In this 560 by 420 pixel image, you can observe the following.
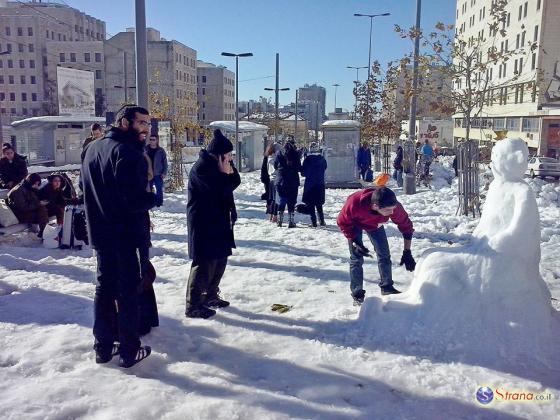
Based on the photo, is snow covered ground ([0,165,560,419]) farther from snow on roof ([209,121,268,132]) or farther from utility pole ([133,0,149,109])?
snow on roof ([209,121,268,132])

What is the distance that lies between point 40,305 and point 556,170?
2453 centimetres

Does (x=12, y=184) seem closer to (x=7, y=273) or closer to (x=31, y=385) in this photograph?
(x=7, y=273)

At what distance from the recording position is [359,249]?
5035mm

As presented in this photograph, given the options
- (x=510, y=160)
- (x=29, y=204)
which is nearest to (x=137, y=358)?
(x=510, y=160)

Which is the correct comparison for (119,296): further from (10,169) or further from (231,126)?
(231,126)

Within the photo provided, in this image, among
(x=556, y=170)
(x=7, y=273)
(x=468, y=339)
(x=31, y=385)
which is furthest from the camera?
(x=556, y=170)

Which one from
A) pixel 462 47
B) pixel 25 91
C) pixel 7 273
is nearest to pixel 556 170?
pixel 462 47

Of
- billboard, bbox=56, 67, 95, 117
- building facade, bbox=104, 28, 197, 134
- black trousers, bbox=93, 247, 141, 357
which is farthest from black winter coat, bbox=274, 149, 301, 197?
building facade, bbox=104, 28, 197, 134

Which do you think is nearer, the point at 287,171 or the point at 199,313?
the point at 199,313

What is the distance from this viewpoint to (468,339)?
13.0ft

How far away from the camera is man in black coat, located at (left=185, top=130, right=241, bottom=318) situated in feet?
15.4

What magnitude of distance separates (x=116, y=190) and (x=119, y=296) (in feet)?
2.67

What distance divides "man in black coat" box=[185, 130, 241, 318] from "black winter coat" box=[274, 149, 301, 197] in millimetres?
4282

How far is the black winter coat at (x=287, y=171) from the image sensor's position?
30.0 feet
